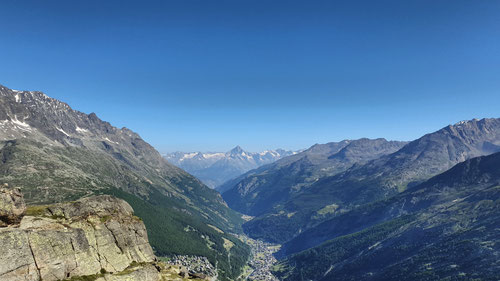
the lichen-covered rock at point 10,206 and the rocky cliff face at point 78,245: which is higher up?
the lichen-covered rock at point 10,206

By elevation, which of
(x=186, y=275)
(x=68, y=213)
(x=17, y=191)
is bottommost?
(x=186, y=275)

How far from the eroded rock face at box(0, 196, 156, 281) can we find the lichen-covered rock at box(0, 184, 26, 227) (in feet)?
9.48

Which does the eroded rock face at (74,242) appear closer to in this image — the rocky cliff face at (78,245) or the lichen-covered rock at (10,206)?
the rocky cliff face at (78,245)

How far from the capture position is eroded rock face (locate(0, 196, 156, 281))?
70125 millimetres

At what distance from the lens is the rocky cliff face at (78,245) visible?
7056 cm

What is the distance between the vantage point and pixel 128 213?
12644cm

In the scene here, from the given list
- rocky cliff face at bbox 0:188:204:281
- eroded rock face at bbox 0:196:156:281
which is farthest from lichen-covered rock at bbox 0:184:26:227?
eroded rock face at bbox 0:196:156:281

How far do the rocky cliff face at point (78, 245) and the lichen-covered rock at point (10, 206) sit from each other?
1.97 feet

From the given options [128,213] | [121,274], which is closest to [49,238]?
[121,274]

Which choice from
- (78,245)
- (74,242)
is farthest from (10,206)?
(78,245)

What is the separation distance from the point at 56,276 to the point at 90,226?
2273 cm

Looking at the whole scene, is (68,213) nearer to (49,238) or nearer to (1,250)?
(49,238)

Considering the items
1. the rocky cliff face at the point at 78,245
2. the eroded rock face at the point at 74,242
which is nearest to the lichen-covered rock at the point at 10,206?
the rocky cliff face at the point at 78,245

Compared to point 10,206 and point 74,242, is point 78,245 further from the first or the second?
point 10,206
